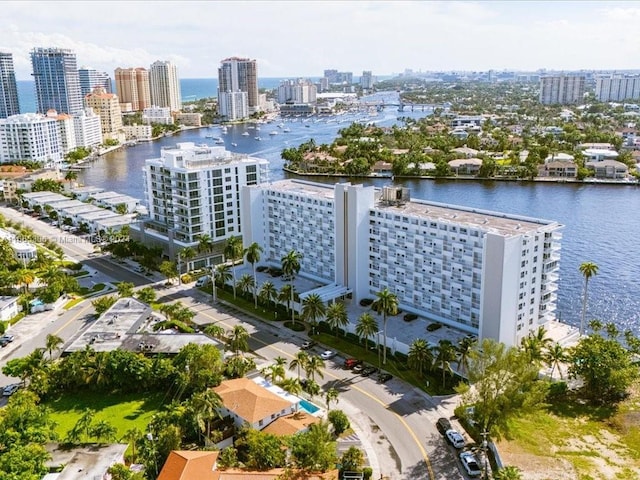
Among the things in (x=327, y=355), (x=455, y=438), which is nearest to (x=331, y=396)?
(x=455, y=438)

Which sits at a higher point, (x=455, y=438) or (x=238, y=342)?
(x=238, y=342)

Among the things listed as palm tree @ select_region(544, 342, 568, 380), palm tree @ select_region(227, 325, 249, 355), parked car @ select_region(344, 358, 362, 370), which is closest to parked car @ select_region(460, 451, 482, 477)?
palm tree @ select_region(544, 342, 568, 380)

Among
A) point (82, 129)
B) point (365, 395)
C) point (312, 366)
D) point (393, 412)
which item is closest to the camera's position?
point (393, 412)

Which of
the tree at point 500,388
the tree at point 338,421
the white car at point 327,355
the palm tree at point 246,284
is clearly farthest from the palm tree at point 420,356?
the palm tree at point 246,284

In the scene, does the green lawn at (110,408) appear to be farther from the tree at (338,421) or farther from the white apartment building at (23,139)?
the white apartment building at (23,139)

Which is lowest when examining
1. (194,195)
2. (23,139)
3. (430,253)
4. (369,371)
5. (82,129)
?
(369,371)

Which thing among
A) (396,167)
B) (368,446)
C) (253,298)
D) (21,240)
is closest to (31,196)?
(21,240)

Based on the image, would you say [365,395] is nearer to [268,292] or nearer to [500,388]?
[500,388]
